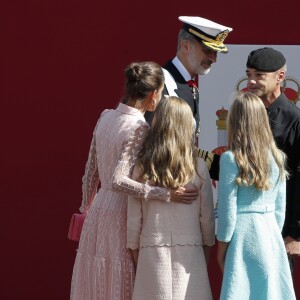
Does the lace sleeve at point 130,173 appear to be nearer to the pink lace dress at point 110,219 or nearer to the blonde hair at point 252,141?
the pink lace dress at point 110,219

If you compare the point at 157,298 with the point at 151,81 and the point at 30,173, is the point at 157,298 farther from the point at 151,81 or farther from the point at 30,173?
the point at 30,173

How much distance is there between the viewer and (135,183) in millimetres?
4777

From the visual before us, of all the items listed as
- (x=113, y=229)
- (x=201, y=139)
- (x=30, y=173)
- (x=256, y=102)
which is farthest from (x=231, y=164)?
(x=30, y=173)

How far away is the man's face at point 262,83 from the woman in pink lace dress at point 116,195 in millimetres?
479

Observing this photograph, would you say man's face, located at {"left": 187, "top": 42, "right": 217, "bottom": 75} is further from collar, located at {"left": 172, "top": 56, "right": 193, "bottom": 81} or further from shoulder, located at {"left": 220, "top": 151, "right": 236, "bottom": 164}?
shoulder, located at {"left": 220, "top": 151, "right": 236, "bottom": 164}

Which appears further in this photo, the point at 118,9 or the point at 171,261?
the point at 118,9

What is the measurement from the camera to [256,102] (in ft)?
15.9

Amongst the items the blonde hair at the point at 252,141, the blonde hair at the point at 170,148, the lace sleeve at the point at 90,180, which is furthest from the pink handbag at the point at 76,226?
the blonde hair at the point at 252,141

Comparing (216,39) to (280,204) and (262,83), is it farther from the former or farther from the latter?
(280,204)

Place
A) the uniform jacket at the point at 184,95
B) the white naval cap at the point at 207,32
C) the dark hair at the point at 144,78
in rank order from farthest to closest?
1. the white naval cap at the point at 207,32
2. the uniform jacket at the point at 184,95
3. the dark hair at the point at 144,78

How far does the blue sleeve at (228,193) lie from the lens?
4.76 meters

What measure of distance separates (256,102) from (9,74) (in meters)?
1.93

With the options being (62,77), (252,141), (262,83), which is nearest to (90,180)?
(252,141)

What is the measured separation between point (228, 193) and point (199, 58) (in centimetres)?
89
